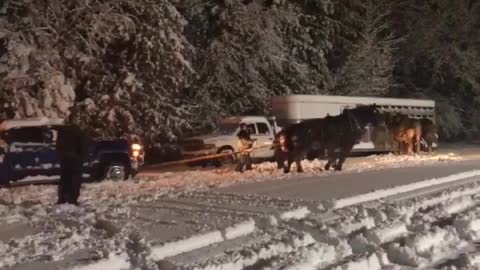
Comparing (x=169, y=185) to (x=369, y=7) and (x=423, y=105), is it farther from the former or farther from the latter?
(x=369, y=7)

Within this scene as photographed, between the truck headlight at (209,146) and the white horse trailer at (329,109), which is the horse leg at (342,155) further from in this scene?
the white horse trailer at (329,109)

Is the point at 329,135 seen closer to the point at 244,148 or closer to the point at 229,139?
the point at 244,148

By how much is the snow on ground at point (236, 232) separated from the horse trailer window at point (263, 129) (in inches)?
602

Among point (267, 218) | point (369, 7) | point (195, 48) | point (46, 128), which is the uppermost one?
point (369, 7)

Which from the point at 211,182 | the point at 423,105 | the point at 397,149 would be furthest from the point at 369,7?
the point at 211,182

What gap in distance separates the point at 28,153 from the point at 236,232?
10944mm

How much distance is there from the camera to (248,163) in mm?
25094

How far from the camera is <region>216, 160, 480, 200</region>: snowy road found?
16.3 m

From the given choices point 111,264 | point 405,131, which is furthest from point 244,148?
point 111,264

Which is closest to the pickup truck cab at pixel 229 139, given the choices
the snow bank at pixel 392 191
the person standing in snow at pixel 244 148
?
the person standing in snow at pixel 244 148

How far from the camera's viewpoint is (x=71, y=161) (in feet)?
48.8

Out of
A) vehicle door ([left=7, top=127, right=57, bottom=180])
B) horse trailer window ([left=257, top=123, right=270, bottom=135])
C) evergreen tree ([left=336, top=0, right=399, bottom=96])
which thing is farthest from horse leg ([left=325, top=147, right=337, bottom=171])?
evergreen tree ([left=336, top=0, right=399, bottom=96])

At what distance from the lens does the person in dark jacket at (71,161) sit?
1480 centimetres

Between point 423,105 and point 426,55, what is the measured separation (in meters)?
10.1
